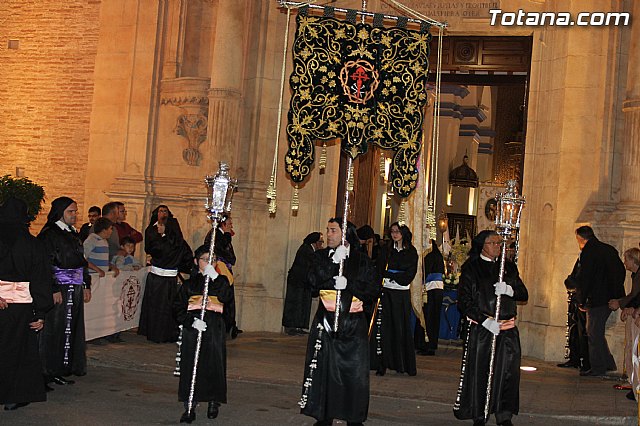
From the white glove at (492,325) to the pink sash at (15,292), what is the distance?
424 centimetres

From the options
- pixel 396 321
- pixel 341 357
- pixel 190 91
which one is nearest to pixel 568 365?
pixel 396 321

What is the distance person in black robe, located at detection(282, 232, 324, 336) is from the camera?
16297 millimetres

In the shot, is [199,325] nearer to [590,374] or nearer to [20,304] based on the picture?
[20,304]

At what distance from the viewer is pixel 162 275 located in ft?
48.5

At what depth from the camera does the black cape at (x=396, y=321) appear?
13.2 m

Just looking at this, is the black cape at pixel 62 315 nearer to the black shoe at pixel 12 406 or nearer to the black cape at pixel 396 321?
the black shoe at pixel 12 406

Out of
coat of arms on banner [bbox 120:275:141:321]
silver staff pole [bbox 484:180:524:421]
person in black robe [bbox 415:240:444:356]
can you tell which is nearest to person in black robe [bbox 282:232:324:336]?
person in black robe [bbox 415:240:444:356]

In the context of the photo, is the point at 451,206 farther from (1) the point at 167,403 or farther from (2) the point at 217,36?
(1) the point at 167,403

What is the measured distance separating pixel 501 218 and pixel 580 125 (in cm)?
590

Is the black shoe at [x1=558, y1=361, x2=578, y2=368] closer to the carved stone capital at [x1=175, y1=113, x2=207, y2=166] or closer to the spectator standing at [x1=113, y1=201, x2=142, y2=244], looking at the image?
the spectator standing at [x1=113, y1=201, x2=142, y2=244]

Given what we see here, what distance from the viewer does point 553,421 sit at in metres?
10.8

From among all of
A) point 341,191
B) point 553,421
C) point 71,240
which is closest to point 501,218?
point 553,421

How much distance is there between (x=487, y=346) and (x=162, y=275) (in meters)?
6.11

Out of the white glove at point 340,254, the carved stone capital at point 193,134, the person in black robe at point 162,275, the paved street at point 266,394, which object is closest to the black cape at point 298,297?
the paved street at point 266,394
